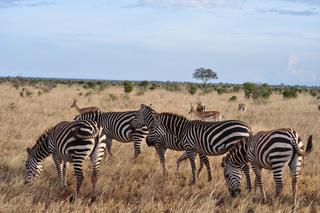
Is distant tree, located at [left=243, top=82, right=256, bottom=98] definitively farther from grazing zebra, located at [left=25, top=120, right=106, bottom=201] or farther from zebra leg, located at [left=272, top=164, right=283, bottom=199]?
grazing zebra, located at [left=25, top=120, right=106, bottom=201]

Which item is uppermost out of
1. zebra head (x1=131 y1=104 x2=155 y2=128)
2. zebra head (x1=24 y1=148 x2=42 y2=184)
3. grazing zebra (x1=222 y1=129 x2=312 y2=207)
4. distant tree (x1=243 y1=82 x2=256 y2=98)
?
distant tree (x1=243 y1=82 x2=256 y2=98)

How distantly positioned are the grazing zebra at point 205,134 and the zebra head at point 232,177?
1.69ft

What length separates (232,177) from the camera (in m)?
8.73

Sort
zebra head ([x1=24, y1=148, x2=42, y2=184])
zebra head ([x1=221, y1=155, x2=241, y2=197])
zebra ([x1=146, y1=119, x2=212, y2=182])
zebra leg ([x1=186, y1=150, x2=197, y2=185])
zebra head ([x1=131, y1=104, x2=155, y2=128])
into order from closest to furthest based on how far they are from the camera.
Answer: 1. zebra head ([x1=221, y1=155, x2=241, y2=197])
2. zebra head ([x1=24, y1=148, x2=42, y2=184])
3. zebra leg ([x1=186, y1=150, x2=197, y2=185])
4. zebra ([x1=146, y1=119, x2=212, y2=182])
5. zebra head ([x1=131, y1=104, x2=155, y2=128])

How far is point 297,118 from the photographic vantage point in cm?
2255

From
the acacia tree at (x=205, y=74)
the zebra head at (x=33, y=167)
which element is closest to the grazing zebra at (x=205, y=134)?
the zebra head at (x=33, y=167)

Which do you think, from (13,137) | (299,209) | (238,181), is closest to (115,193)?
(238,181)

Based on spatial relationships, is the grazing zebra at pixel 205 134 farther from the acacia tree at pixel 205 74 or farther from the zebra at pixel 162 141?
the acacia tree at pixel 205 74

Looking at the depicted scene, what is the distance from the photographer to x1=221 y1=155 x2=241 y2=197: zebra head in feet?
28.2

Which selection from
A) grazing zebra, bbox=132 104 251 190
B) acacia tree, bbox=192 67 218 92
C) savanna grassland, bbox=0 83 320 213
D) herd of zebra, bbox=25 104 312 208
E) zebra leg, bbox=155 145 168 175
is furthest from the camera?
acacia tree, bbox=192 67 218 92

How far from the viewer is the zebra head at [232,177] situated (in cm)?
859

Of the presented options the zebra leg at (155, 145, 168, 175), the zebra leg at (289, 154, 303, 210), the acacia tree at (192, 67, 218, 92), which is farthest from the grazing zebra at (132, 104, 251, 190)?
the acacia tree at (192, 67, 218, 92)

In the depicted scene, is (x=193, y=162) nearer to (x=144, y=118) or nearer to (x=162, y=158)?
(x=162, y=158)

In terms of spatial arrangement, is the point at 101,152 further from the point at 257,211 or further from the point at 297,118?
the point at 297,118
